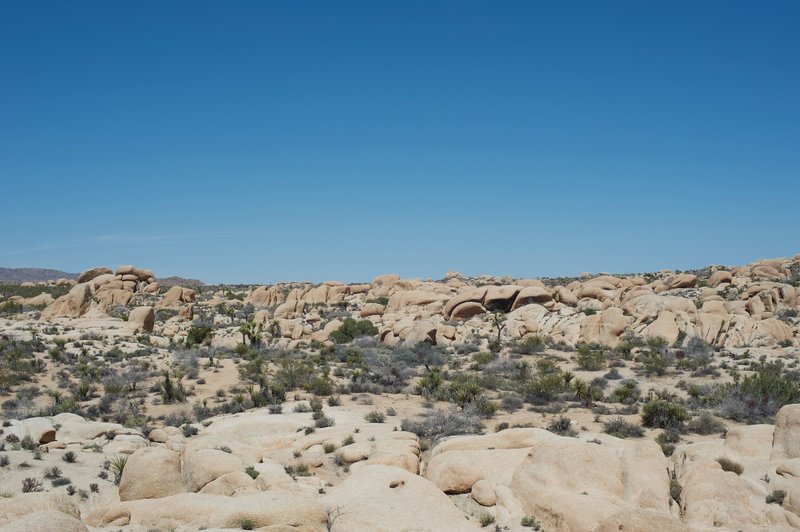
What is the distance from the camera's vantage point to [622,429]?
16453 mm

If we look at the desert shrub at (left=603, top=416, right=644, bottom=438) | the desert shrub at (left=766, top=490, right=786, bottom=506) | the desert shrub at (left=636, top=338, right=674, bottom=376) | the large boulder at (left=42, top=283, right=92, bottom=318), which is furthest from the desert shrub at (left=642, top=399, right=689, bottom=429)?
the large boulder at (left=42, top=283, right=92, bottom=318)

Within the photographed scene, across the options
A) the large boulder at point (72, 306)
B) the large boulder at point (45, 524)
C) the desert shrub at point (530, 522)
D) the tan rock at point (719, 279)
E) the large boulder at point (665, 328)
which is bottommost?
the desert shrub at point (530, 522)

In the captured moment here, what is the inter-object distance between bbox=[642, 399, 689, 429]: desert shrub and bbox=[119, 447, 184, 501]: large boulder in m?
14.0

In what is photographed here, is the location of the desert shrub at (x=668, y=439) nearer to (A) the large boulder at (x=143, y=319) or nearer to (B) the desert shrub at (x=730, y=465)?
(B) the desert shrub at (x=730, y=465)

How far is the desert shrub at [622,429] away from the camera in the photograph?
637 inches

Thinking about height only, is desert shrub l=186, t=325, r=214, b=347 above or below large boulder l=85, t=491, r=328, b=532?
above

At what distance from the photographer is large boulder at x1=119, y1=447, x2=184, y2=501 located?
11.3 meters

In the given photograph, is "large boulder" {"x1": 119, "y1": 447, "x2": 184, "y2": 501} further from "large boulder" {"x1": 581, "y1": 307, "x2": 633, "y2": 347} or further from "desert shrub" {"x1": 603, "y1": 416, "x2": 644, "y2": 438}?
"large boulder" {"x1": 581, "y1": 307, "x2": 633, "y2": 347}

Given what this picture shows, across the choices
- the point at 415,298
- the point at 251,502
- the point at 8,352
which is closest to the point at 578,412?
the point at 251,502

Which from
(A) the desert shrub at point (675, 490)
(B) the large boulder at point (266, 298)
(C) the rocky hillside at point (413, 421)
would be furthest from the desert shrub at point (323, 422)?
(B) the large boulder at point (266, 298)

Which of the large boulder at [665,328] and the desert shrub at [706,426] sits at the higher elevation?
the large boulder at [665,328]

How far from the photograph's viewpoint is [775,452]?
11.7 metres

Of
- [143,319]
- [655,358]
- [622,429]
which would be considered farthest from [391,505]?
[143,319]

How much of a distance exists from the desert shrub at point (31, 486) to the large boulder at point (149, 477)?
61.6 inches
